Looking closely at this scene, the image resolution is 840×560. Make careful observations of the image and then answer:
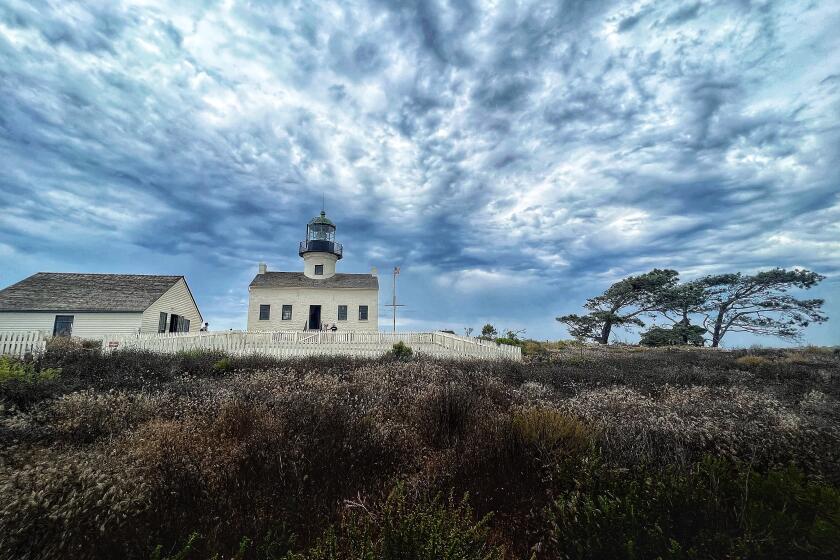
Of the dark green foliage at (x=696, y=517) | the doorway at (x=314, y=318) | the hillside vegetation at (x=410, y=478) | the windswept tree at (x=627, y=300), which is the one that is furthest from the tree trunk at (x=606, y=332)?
the dark green foliage at (x=696, y=517)

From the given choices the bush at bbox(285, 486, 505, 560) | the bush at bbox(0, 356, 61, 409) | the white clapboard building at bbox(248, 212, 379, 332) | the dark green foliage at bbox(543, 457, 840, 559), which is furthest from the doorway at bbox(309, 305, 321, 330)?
the bush at bbox(285, 486, 505, 560)

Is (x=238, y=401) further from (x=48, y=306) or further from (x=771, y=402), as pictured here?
(x=48, y=306)

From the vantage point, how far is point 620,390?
23.7ft

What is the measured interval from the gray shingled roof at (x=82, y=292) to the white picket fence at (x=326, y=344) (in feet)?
31.5

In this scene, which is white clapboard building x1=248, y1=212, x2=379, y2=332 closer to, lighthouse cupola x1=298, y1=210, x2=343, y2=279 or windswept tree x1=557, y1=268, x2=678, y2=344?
lighthouse cupola x1=298, y1=210, x2=343, y2=279

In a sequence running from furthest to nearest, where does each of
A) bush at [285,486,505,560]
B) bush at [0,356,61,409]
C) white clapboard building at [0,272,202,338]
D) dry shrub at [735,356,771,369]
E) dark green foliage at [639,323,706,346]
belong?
1. dark green foliage at [639,323,706,346]
2. white clapboard building at [0,272,202,338]
3. dry shrub at [735,356,771,369]
4. bush at [0,356,61,409]
5. bush at [285,486,505,560]

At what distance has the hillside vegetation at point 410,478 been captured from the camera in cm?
246

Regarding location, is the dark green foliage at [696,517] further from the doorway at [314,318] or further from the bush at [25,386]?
the doorway at [314,318]

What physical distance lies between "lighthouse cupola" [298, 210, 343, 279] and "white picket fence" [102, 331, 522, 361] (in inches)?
548

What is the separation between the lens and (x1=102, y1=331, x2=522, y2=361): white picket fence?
15430 millimetres

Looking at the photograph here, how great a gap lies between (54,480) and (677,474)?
4740 mm

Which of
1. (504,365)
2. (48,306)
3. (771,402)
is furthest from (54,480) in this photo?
(48,306)

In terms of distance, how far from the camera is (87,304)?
25.5 metres

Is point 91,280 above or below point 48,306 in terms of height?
above
